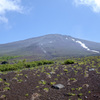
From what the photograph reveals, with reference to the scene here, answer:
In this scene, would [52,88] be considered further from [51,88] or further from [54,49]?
[54,49]

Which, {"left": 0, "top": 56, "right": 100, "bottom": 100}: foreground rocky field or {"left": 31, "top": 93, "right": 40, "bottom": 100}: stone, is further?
{"left": 0, "top": 56, "right": 100, "bottom": 100}: foreground rocky field

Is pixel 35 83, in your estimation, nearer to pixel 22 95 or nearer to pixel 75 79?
pixel 22 95

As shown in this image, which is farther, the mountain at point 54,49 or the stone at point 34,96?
the mountain at point 54,49

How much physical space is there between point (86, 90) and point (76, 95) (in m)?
0.95

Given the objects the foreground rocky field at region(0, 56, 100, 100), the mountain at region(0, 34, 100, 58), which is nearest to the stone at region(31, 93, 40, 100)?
the foreground rocky field at region(0, 56, 100, 100)

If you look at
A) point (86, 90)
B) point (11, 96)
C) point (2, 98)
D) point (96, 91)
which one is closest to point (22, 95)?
point (11, 96)

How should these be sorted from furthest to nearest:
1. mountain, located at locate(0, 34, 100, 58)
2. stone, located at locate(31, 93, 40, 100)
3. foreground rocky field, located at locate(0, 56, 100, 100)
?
mountain, located at locate(0, 34, 100, 58), foreground rocky field, located at locate(0, 56, 100, 100), stone, located at locate(31, 93, 40, 100)

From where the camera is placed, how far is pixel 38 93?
27.3 feet

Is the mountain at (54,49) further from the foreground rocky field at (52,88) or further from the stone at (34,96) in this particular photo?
the stone at (34,96)

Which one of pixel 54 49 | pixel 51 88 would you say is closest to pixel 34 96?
pixel 51 88

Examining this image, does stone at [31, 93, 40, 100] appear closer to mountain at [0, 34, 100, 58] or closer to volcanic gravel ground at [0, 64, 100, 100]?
volcanic gravel ground at [0, 64, 100, 100]

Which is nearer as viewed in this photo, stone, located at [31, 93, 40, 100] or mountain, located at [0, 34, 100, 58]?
stone, located at [31, 93, 40, 100]

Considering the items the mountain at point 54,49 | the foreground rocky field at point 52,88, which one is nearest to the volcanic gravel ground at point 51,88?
the foreground rocky field at point 52,88

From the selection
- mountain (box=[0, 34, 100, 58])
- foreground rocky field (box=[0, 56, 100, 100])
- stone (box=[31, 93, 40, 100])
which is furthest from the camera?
mountain (box=[0, 34, 100, 58])
